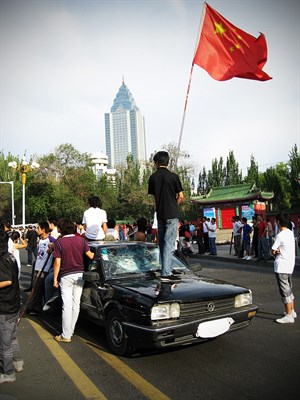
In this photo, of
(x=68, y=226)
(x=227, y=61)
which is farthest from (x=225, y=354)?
(x=227, y=61)

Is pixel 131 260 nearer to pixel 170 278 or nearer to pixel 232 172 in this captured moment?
pixel 170 278

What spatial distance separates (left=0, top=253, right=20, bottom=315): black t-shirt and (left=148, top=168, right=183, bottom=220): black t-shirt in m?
2.19

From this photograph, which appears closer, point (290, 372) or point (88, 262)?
point (290, 372)

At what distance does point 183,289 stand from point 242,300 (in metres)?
0.82

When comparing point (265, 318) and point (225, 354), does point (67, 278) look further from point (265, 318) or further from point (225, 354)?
point (265, 318)

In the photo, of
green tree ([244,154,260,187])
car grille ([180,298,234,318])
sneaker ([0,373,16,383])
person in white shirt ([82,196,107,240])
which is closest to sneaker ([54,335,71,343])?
sneaker ([0,373,16,383])

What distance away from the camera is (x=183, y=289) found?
4.79m

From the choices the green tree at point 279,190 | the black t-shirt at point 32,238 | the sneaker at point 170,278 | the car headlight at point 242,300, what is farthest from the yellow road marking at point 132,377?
Result: the green tree at point 279,190

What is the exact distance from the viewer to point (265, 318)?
650 centimetres

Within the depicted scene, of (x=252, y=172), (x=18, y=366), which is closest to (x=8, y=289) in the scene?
(x=18, y=366)

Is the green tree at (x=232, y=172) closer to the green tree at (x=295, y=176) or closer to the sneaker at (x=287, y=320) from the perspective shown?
the green tree at (x=295, y=176)

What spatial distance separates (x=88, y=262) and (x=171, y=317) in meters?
2.16

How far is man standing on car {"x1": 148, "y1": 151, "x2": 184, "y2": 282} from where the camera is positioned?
5.51m

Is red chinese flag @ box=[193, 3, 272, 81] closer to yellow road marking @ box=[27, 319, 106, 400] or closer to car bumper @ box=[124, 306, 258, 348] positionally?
car bumper @ box=[124, 306, 258, 348]
